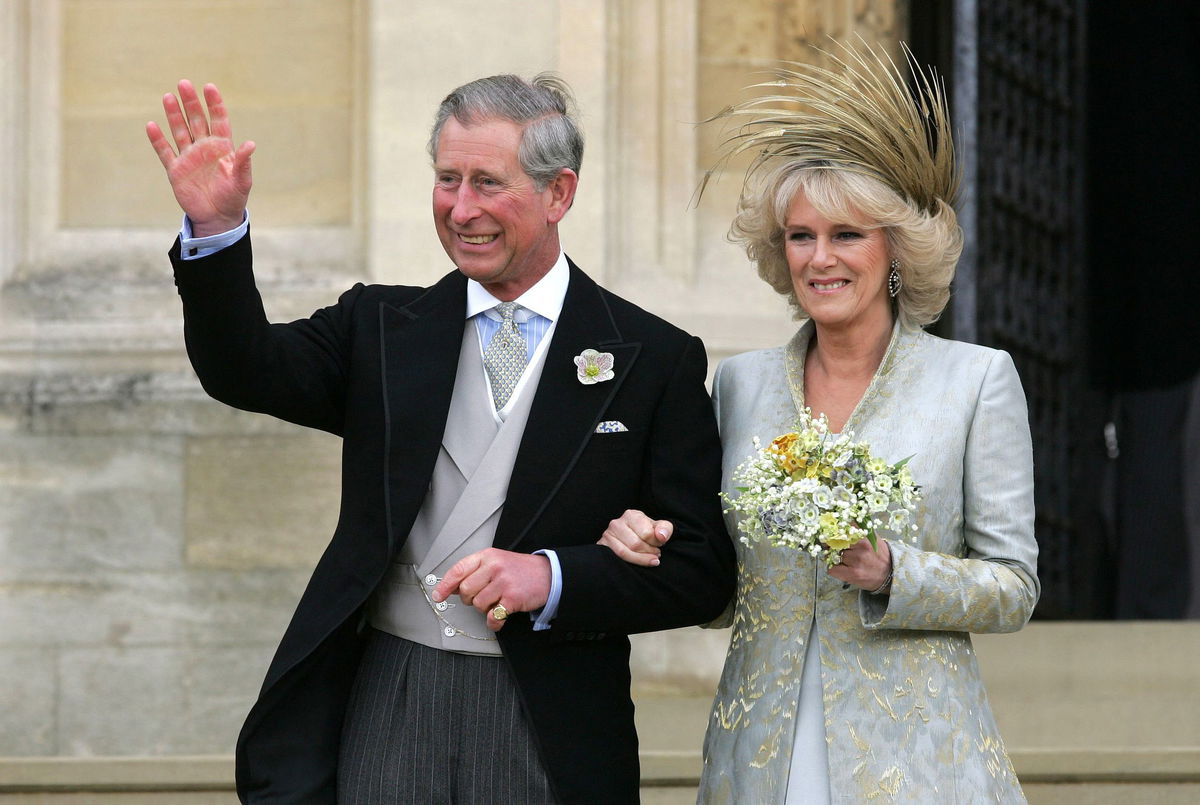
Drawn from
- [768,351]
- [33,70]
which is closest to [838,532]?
[768,351]

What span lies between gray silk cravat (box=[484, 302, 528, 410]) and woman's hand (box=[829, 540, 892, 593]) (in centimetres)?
61

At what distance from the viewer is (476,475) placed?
8.79ft

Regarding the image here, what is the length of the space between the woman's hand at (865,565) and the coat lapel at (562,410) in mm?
457

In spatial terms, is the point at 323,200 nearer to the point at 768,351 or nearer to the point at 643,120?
the point at 643,120

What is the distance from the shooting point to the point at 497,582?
2502mm

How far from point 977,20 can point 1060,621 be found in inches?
86.2

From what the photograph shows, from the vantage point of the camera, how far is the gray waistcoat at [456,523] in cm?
266

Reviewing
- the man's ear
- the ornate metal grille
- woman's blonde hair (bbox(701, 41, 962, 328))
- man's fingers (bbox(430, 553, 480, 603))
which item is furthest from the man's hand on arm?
the ornate metal grille

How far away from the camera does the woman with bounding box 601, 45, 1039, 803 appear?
269cm

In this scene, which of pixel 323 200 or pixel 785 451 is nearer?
pixel 785 451

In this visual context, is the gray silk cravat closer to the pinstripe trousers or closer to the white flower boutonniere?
the white flower boutonniere

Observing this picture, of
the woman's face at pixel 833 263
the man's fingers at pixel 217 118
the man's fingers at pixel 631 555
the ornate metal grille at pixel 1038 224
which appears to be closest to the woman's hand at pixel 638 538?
the man's fingers at pixel 631 555

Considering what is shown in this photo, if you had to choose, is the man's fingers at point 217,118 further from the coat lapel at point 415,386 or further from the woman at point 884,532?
the woman at point 884,532

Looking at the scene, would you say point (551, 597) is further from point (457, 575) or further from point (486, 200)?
point (486, 200)
